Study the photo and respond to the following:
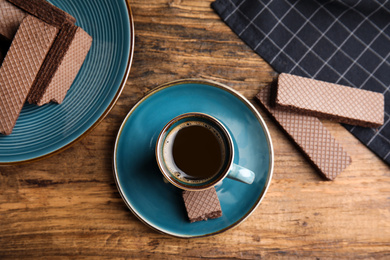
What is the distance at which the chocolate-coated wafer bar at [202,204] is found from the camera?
0.79m

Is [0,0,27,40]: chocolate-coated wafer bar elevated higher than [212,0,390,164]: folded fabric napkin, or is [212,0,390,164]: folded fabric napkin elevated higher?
[212,0,390,164]: folded fabric napkin

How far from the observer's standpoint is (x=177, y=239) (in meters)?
0.88

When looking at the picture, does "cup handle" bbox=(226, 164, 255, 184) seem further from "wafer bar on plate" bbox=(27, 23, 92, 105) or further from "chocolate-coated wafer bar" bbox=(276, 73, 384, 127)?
"wafer bar on plate" bbox=(27, 23, 92, 105)

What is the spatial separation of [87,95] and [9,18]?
10.7 inches

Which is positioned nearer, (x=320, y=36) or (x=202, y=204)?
(x=202, y=204)

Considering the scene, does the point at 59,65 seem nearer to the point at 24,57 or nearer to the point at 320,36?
the point at 24,57

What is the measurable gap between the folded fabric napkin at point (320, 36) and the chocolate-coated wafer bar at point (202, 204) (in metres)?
0.41

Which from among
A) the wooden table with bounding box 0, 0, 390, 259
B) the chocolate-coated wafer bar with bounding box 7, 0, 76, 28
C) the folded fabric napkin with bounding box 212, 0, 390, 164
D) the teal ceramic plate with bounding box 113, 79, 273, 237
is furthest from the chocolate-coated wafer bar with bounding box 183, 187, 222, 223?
the chocolate-coated wafer bar with bounding box 7, 0, 76, 28

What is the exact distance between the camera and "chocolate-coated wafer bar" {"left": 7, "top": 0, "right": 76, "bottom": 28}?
2.62 ft

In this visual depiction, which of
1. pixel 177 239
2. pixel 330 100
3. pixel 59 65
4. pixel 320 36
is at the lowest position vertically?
pixel 177 239

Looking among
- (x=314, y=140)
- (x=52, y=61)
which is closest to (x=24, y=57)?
(x=52, y=61)

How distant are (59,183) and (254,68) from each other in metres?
0.65

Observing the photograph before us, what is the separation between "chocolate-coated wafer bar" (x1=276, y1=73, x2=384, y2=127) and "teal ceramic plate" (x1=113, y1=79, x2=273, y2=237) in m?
0.11

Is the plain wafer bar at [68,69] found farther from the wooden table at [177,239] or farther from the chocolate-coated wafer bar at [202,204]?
the chocolate-coated wafer bar at [202,204]
